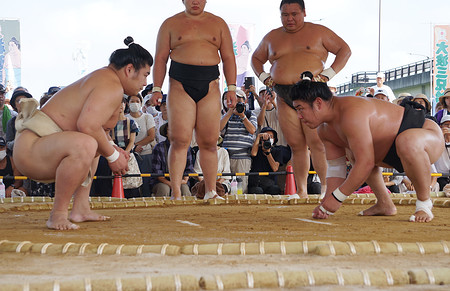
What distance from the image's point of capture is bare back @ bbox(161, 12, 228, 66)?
367 centimetres

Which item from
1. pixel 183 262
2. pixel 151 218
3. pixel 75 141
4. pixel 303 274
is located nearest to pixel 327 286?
pixel 303 274

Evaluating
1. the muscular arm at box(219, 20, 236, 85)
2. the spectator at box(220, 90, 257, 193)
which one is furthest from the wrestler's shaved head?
the spectator at box(220, 90, 257, 193)

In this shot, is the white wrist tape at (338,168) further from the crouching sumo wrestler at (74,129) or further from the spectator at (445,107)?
the spectator at (445,107)

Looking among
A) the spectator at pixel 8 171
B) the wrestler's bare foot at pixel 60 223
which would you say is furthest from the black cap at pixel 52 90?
the wrestler's bare foot at pixel 60 223

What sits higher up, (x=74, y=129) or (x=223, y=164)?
(x=74, y=129)

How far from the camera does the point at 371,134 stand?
2.51m

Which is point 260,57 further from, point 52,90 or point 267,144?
point 52,90

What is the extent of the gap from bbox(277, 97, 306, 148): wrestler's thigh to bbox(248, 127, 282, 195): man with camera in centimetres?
144

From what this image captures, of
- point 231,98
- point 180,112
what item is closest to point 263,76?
point 231,98

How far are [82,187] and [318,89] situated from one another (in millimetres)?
1203

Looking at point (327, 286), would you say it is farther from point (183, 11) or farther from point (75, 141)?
point (183, 11)

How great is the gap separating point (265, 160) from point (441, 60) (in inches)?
223

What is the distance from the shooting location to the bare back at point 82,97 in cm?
237

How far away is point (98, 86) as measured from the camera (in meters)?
2.37
